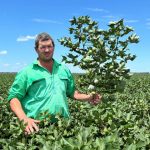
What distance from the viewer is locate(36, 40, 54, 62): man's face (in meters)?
4.87

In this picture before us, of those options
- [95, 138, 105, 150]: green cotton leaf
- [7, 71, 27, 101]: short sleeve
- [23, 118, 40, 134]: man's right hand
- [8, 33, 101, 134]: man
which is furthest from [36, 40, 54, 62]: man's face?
[95, 138, 105, 150]: green cotton leaf

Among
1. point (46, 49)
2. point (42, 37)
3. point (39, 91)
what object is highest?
point (42, 37)

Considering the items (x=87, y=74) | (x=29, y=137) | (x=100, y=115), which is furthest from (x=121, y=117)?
(x=29, y=137)

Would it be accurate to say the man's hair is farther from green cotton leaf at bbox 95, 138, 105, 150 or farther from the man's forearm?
green cotton leaf at bbox 95, 138, 105, 150

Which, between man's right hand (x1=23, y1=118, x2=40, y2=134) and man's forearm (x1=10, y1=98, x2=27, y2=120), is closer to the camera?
man's right hand (x1=23, y1=118, x2=40, y2=134)

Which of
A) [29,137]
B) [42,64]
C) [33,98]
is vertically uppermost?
[42,64]

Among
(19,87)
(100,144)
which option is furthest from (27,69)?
(100,144)

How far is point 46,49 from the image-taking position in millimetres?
4863

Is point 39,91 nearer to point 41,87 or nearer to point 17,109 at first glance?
point 41,87

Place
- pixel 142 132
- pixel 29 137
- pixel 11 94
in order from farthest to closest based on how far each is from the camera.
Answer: pixel 11 94 < pixel 29 137 < pixel 142 132

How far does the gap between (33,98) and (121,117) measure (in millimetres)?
1002

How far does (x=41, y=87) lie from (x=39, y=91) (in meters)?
0.05

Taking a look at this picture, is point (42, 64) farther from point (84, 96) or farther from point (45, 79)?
point (84, 96)

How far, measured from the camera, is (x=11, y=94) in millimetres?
5004
